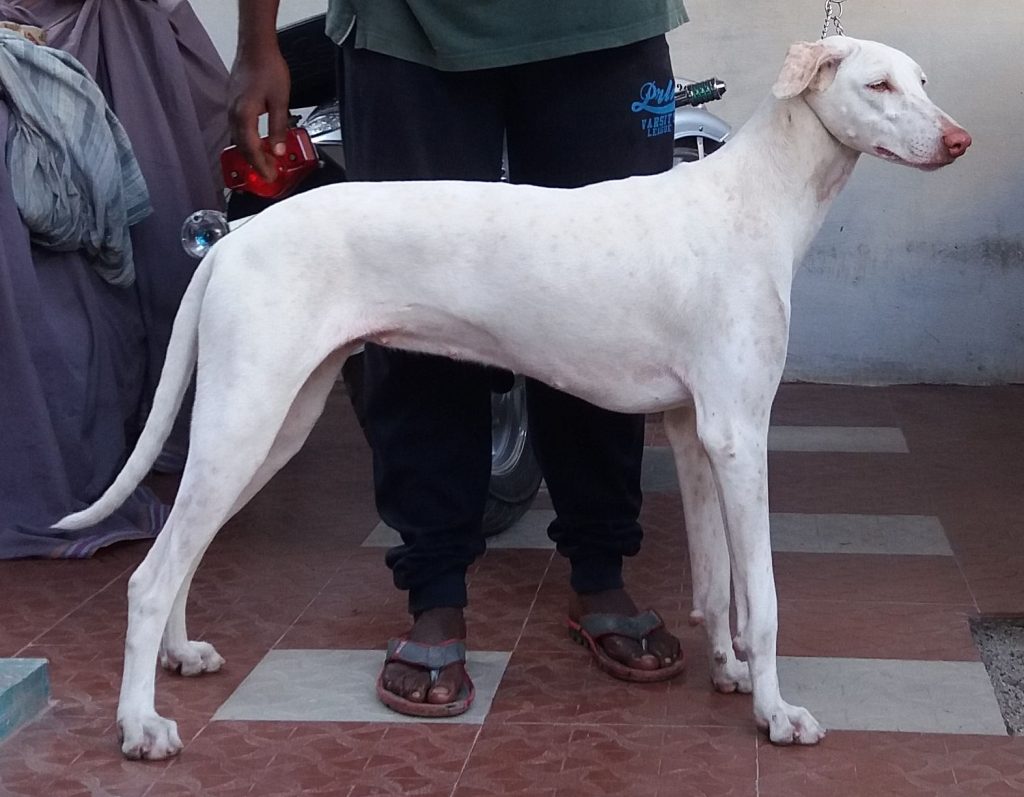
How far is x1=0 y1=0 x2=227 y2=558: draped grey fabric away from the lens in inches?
163

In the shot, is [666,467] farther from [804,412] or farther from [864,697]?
[864,697]

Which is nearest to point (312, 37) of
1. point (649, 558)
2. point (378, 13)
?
point (378, 13)

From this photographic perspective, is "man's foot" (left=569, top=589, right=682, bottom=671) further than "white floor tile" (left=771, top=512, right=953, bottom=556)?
No

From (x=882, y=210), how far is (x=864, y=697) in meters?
3.44

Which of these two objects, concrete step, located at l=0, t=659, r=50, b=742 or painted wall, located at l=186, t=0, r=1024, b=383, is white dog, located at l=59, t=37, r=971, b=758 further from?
painted wall, located at l=186, t=0, r=1024, b=383

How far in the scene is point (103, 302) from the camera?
4.56m

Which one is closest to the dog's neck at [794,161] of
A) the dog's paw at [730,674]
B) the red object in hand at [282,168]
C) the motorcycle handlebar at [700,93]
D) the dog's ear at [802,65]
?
the dog's ear at [802,65]

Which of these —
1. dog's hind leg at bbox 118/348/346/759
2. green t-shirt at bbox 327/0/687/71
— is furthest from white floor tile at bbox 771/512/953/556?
dog's hind leg at bbox 118/348/346/759

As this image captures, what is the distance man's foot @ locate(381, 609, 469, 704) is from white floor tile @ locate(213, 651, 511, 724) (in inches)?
1.8

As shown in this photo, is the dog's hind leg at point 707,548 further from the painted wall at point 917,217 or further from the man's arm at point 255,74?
the painted wall at point 917,217

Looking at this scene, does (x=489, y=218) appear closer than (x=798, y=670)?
Yes

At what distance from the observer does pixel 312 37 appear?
452cm

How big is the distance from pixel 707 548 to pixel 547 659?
0.48 m

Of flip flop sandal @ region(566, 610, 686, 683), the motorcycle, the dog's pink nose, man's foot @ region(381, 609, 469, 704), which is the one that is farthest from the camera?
the motorcycle
